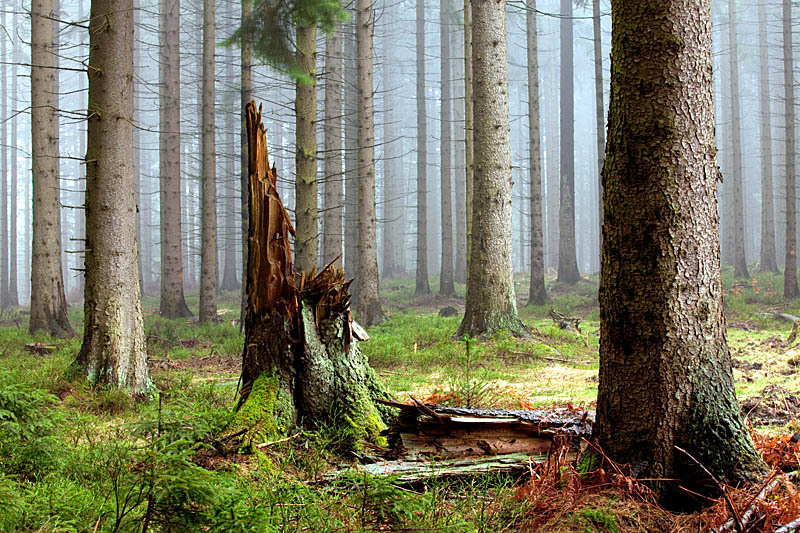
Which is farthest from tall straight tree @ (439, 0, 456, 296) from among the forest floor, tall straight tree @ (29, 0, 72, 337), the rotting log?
the rotting log

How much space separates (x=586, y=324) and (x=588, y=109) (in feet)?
233

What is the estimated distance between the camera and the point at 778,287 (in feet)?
67.9

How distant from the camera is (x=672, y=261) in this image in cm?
314

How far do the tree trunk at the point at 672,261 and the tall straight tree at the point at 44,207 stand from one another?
1152 centimetres

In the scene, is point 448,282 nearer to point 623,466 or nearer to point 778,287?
point 778,287

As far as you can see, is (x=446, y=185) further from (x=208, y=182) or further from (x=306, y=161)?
(x=306, y=161)

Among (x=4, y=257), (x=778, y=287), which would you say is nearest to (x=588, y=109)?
(x=778, y=287)

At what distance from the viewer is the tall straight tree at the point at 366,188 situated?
14039mm

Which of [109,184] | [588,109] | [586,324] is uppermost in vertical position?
[588,109]

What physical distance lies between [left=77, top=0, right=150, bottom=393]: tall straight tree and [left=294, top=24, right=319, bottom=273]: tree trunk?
322 centimetres

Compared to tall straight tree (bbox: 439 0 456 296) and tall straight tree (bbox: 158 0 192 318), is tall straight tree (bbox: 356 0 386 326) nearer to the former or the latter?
tall straight tree (bbox: 158 0 192 318)

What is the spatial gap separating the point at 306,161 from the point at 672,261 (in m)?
7.33

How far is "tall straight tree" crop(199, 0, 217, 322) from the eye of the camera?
15.1 metres

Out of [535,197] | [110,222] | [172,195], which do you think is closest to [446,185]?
[535,197]
